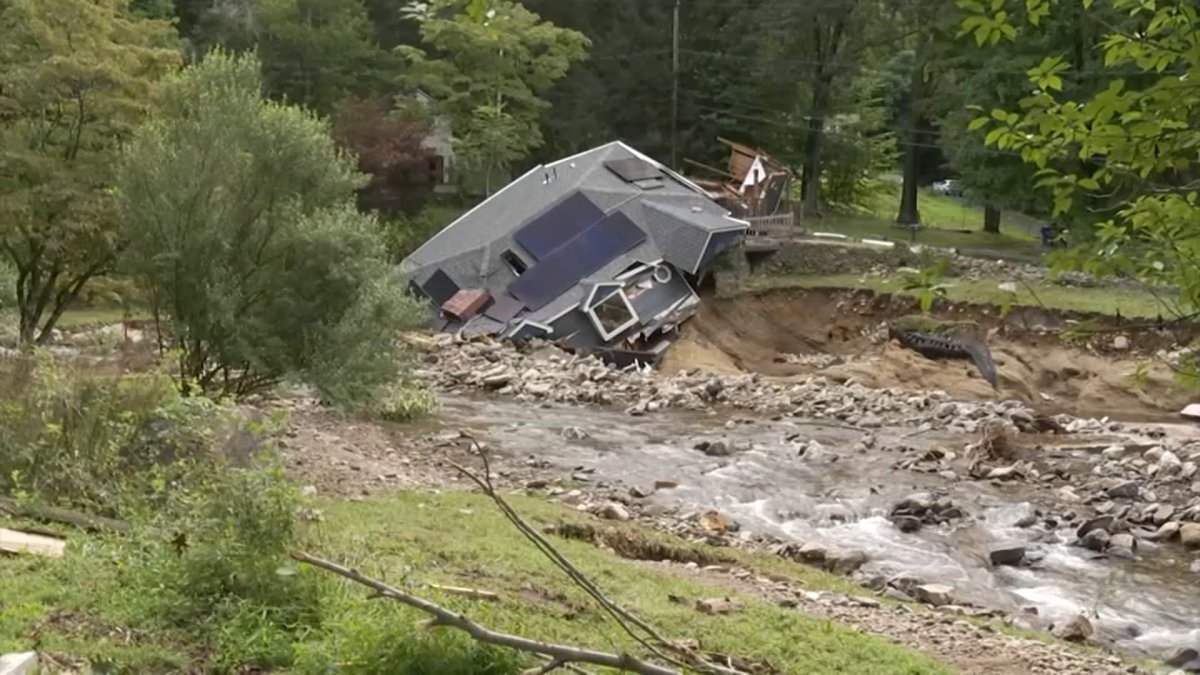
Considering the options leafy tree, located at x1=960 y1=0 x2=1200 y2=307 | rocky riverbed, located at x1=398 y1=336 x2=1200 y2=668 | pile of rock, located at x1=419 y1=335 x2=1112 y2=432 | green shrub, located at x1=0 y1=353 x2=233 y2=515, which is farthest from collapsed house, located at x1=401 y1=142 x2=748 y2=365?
leafy tree, located at x1=960 y1=0 x2=1200 y2=307

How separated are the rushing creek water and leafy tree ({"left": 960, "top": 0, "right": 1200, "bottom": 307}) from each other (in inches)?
306

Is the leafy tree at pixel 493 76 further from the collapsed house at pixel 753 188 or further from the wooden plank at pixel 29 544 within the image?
the wooden plank at pixel 29 544

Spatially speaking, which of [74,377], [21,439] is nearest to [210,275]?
[74,377]

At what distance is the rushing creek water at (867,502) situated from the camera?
1203 cm

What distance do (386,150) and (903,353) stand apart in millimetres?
17876

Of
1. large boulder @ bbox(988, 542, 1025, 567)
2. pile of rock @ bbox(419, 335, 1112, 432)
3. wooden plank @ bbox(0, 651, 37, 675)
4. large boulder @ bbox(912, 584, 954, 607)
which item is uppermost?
wooden plank @ bbox(0, 651, 37, 675)

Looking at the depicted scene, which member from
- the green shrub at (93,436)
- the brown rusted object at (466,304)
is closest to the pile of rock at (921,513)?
the green shrub at (93,436)

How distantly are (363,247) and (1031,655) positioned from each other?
9381 millimetres

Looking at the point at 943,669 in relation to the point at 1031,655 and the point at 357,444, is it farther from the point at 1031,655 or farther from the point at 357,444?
the point at 357,444

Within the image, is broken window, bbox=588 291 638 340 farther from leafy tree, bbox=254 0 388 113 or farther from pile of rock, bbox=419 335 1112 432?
leafy tree, bbox=254 0 388 113

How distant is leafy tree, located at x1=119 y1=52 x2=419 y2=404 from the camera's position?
14336 millimetres

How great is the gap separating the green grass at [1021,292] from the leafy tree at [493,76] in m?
10.4

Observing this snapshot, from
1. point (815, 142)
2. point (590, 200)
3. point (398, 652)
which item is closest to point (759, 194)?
point (590, 200)

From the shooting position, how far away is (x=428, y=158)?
127 feet
